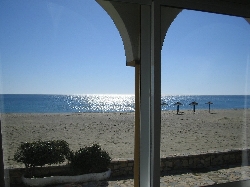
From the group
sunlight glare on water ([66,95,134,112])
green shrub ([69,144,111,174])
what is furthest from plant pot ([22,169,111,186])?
sunlight glare on water ([66,95,134,112])

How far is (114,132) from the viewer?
14539 mm

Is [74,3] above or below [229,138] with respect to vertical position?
above

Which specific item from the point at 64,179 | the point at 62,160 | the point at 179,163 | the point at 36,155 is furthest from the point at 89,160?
the point at 179,163

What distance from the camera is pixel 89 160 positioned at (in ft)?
15.3

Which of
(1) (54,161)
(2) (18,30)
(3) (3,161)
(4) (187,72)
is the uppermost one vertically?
(2) (18,30)

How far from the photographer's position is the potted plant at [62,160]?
172 inches

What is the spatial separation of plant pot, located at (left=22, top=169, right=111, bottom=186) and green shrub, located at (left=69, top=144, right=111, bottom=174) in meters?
0.11

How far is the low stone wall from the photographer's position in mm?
4836

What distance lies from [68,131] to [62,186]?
10819 millimetres

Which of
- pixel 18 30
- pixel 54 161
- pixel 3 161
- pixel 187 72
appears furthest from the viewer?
pixel 187 72

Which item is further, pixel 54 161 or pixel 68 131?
pixel 68 131

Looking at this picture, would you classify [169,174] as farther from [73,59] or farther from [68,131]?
[73,59]

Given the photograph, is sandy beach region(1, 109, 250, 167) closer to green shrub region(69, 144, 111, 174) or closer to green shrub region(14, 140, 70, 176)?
green shrub region(69, 144, 111, 174)

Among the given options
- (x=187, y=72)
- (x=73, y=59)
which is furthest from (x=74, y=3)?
(x=187, y=72)
